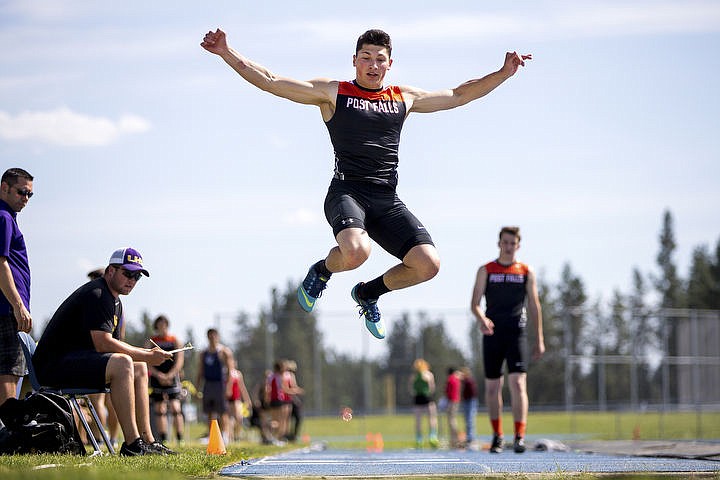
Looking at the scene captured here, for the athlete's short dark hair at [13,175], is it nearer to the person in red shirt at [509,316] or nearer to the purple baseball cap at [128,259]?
the purple baseball cap at [128,259]

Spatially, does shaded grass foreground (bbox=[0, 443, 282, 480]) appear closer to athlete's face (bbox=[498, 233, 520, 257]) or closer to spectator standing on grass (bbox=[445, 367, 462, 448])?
athlete's face (bbox=[498, 233, 520, 257])

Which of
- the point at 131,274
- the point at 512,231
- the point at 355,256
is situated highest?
the point at 512,231

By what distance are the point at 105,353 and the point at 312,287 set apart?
1.84 meters

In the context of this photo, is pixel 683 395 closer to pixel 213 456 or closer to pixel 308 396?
pixel 308 396

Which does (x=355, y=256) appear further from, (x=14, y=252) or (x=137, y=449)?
(x=14, y=252)

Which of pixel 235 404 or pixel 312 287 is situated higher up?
pixel 312 287

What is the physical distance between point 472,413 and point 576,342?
729 inches

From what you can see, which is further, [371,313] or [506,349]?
[506,349]

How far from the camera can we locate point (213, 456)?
330 inches

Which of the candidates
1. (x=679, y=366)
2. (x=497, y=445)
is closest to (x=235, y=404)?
(x=497, y=445)

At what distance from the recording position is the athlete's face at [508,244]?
38.1ft

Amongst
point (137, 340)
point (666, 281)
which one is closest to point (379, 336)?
point (137, 340)

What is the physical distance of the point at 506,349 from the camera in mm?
11477

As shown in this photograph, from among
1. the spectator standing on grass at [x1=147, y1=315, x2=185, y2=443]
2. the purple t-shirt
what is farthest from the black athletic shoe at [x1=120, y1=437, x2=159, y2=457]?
the spectator standing on grass at [x1=147, y1=315, x2=185, y2=443]
